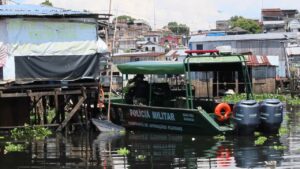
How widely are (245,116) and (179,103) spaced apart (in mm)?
3881

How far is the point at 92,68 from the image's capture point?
856 inches

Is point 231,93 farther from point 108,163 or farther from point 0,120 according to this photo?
point 108,163

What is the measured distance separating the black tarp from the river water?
86.9 inches

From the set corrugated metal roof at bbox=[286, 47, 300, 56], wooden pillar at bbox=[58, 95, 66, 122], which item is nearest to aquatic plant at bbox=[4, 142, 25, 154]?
wooden pillar at bbox=[58, 95, 66, 122]

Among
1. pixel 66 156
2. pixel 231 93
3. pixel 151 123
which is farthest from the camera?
pixel 231 93

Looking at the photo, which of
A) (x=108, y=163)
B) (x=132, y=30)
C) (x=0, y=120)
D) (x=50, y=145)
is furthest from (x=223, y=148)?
(x=132, y=30)

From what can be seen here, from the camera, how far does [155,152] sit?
16516mm

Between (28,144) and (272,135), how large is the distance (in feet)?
25.6

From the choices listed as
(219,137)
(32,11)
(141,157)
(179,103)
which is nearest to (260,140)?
(219,137)

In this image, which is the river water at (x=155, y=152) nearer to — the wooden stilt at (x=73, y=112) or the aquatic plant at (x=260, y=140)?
the aquatic plant at (x=260, y=140)

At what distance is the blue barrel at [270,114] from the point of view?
60.0 feet

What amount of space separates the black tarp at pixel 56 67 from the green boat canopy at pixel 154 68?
1165 mm

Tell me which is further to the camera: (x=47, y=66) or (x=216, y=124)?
(x=47, y=66)

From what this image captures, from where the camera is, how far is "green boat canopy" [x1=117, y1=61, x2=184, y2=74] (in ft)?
63.1
